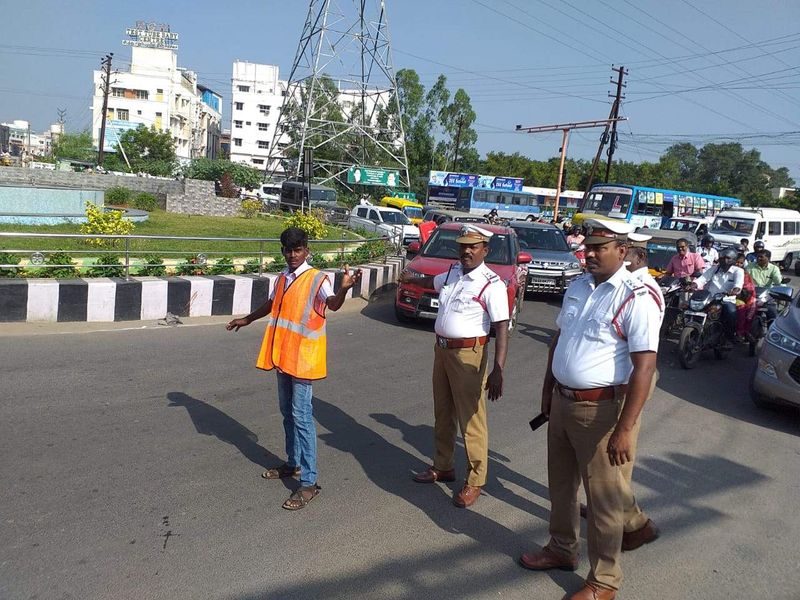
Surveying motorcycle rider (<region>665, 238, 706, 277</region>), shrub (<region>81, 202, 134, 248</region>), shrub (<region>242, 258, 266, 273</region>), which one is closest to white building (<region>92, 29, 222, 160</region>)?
shrub (<region>81, 202, 134, 248</region>)

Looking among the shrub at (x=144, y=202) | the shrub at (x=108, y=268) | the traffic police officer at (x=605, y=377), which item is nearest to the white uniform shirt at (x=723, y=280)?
the traffic police officer at (x=605, y=377)

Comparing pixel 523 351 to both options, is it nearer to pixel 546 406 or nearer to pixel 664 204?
pixel 546 406

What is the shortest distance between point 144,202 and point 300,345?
A: 2913cm

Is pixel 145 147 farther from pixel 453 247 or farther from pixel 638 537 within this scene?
pixel 638 537

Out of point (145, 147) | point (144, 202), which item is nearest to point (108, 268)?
point (144, 202)

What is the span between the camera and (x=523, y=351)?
10.1 meters

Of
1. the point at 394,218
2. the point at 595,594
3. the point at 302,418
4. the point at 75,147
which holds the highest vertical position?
the point at 75,147

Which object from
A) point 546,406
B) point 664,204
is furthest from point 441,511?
point 664,204

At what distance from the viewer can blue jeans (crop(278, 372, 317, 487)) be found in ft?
14.4

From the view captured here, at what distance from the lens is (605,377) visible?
11.0ft

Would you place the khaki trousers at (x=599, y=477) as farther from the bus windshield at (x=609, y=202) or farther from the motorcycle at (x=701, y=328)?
the bus windshield at (x=609, y=202)

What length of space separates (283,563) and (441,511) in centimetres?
119

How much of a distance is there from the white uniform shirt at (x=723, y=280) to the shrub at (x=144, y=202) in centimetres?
2588

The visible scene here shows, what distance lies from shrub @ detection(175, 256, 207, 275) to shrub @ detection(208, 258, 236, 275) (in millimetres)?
129
